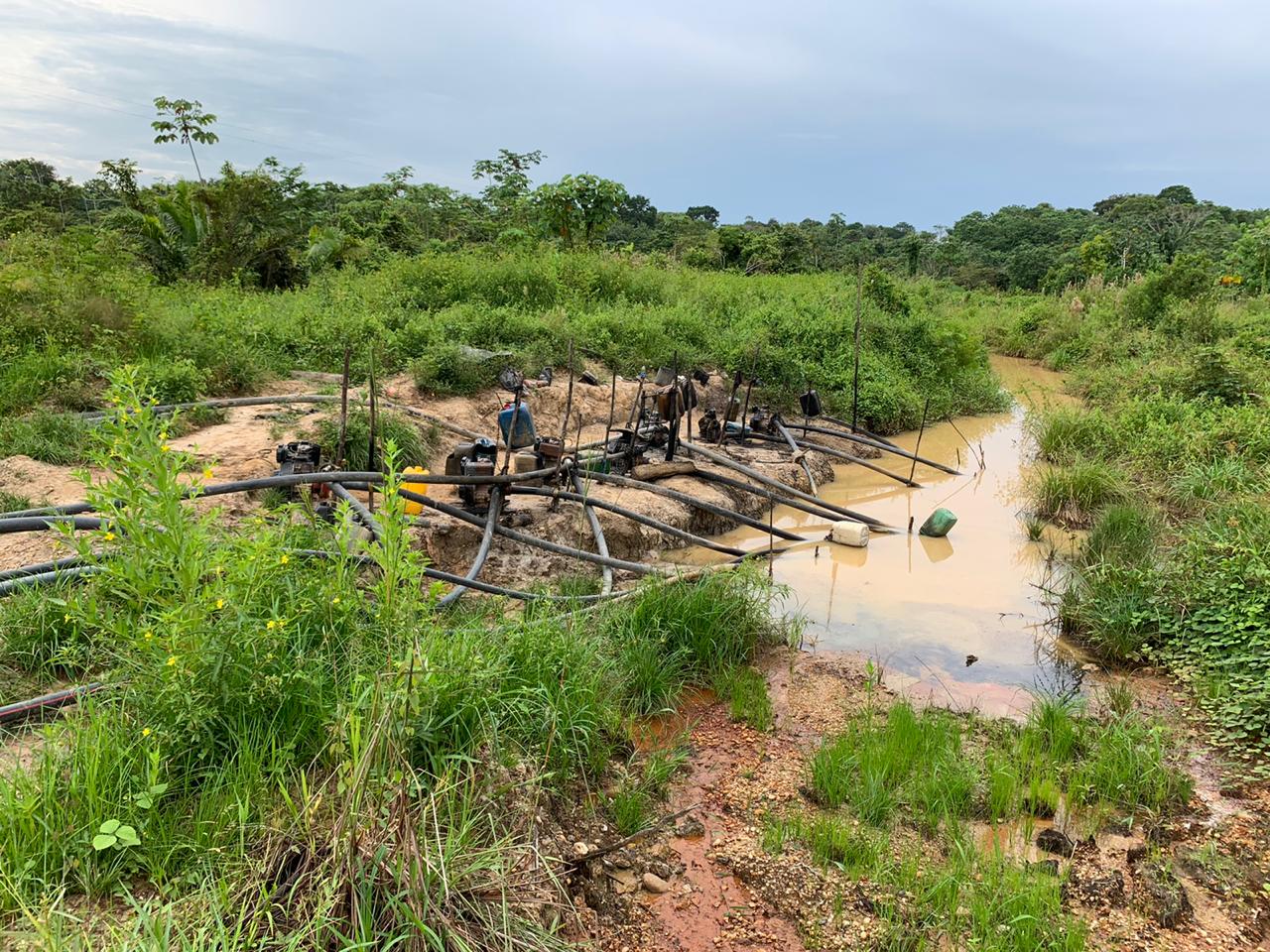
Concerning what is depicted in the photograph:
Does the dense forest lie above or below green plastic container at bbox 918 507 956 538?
above

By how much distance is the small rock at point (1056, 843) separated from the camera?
3033 millimetres

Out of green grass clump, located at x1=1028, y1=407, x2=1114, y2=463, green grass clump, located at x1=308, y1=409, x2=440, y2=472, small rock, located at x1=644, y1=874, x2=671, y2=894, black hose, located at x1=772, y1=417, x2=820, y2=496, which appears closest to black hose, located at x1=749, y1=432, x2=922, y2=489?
black hose, located at x1=772, y1=417, x2=820, y2=496

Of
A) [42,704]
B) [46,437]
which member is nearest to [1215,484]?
[42,704]

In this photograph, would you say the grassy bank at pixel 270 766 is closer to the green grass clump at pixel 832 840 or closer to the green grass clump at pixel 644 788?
the green grass clump at pixel 644 788

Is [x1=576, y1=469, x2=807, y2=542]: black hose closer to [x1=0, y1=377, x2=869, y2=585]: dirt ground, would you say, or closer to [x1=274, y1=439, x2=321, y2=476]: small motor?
[x1=0, y1=377, x2=869, y2=585]: dirt ground

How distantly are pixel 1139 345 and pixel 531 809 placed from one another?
45.4 feet

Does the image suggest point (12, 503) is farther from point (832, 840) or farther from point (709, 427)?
point (709, 427)

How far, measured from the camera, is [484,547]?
4434mm

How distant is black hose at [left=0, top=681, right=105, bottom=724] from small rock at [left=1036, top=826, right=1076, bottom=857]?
354 centimetres

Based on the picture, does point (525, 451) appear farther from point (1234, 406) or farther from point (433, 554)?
point (1234, 406)

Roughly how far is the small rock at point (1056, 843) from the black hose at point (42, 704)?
3.54 metres

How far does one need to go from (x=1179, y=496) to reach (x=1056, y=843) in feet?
15.1

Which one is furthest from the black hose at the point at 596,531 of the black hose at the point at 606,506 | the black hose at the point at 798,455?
the black hose at the point at 798,455

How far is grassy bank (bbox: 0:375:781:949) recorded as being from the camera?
1.93 metres
